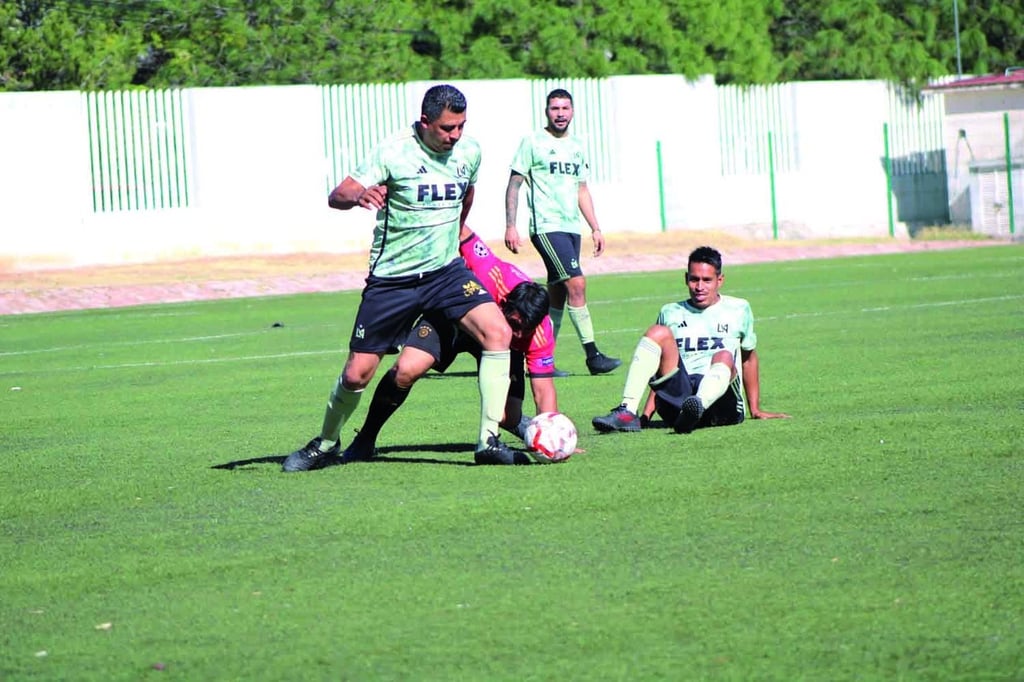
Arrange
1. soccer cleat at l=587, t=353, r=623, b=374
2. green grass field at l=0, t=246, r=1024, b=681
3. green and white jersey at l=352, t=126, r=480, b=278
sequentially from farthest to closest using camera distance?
soccer cleat at l=587, t=353, r=623, b=374 → green and white jersey at l=352, t=126, r=480, b=278 → green grass field at l=0, t=246, r=1024, b=681

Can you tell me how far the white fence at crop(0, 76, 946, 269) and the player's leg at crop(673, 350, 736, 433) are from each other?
80.9ft

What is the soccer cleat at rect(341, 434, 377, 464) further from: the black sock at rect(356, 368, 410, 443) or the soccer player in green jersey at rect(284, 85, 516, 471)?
the soccer player in green jersey at rect(284, 85, 516, 471)

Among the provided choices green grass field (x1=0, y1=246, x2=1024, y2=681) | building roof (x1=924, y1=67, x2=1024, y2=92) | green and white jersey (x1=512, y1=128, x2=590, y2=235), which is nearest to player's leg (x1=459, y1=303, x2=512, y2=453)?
green grass field (x1=0, y1=246, x2=1024, y2=681)

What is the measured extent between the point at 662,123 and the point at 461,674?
121 feet

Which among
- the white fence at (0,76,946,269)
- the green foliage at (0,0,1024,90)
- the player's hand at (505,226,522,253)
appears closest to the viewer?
the player's hand at (505,226,522,253)

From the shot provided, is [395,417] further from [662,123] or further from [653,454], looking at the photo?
[662,123]

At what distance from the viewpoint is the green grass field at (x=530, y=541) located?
5.60m

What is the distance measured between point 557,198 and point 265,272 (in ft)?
57.6

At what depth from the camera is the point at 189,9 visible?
1676 inches

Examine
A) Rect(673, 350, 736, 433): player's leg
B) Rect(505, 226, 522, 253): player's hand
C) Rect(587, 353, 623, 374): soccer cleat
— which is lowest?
Rect(587, 353, 623, 374): soccer cleat

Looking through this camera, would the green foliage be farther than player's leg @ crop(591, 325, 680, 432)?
Yes

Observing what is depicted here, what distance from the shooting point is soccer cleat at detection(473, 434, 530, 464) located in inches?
371

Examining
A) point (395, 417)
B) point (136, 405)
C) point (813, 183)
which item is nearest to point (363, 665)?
point (395, 417)

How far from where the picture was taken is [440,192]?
30.7ft
